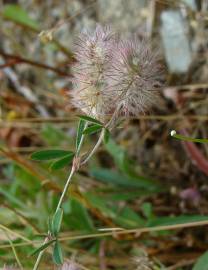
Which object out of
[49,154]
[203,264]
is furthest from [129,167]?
[49,154]

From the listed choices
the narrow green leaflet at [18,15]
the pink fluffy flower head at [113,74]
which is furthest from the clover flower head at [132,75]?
the narrow green leaflet at [18,15]

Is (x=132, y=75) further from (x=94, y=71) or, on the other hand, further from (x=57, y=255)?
(x=57, y=255)

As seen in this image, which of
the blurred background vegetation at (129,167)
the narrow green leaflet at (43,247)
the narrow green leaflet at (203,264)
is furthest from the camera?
the blurred background vegetation at (129,167)

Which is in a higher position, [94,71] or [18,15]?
[18,15]

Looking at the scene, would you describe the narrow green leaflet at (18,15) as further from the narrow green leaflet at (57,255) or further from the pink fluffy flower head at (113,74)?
the narrow green leaflet at (57,255)

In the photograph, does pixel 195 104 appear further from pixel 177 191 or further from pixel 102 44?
pixel 102 44

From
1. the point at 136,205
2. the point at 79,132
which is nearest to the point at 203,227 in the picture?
the point at 136,205

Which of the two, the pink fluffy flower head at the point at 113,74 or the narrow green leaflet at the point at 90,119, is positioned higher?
the pink fluffy flower head at the point at 113,74
